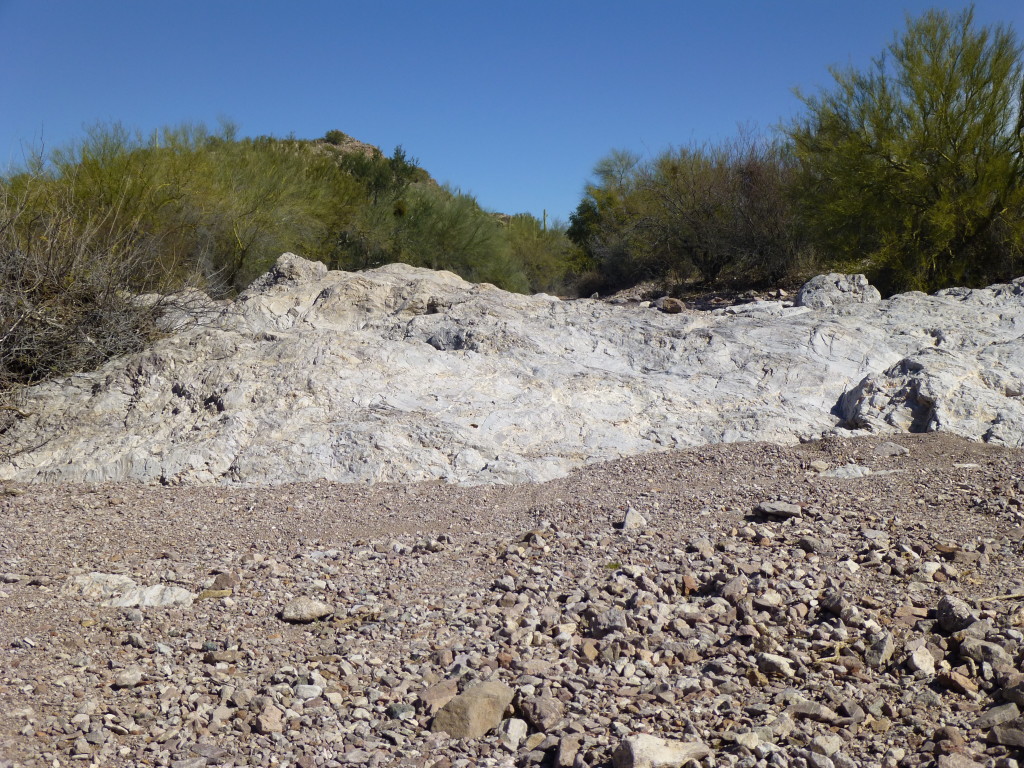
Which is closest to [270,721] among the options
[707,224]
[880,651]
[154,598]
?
[154,598]

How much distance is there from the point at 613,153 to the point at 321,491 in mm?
22220

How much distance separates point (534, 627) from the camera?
3.14m

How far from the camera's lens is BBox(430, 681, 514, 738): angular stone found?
2508 mm

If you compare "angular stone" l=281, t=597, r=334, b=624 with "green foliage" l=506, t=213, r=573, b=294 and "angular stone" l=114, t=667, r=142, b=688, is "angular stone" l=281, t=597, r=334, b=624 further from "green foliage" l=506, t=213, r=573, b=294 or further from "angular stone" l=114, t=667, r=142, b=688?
"green foliage" l=506, t=213, r=573, b=294

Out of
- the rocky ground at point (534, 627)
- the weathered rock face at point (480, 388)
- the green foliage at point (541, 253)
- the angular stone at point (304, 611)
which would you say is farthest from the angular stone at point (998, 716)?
the green foliage at point (541, 253)

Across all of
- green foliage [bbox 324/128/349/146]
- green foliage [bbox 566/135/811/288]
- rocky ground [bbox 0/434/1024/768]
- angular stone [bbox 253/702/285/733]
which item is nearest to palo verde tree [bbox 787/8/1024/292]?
green foliage [bbox 566/135/811/288]

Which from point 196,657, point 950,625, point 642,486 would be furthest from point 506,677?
point 642,486

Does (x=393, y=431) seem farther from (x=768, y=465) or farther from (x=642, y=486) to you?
(x=768, y=465)

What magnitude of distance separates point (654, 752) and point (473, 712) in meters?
0.58

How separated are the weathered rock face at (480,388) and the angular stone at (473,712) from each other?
2.89m

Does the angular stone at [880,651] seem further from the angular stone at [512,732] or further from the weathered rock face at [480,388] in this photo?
the weathered rock face at [480,388]

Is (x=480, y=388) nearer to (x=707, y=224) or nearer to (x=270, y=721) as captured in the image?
(x=270, y=721)

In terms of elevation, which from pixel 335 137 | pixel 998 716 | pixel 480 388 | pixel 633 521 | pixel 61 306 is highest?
pixel 335 137

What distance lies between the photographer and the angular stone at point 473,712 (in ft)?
8.23
